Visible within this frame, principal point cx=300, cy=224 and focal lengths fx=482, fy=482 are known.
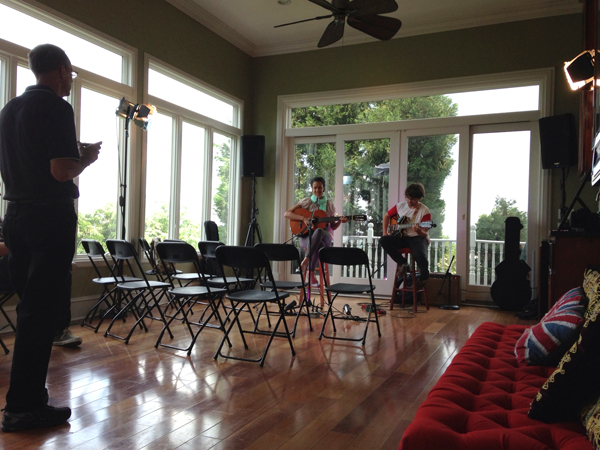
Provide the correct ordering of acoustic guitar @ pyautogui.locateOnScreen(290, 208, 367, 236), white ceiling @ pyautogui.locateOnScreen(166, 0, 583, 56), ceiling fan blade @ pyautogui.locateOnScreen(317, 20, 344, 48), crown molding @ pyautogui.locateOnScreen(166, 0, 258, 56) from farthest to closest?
crown molding @ pyautogui.locateOnScreen(166, 0, 258, 56) < white ceiling @ pyautogui.locateOnScreen(166, 0, 583, 56) < acoustic guitar @ pyautogui.locateOnScreen(290, 208, 367, 236) < ceiling fan blade @ pyautogui.locateOnScreen(317, 20, 344, 48)

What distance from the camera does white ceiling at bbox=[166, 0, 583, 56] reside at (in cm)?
610

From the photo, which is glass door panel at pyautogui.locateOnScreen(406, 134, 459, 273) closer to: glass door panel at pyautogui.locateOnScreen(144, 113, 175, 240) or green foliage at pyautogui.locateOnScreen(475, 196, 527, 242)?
green foliage at pyautogui.locateOnScreen(475, 196, 527, 242)

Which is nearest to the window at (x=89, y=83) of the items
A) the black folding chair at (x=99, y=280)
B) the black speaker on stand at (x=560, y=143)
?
the black folding chair at (x=99, y=280)

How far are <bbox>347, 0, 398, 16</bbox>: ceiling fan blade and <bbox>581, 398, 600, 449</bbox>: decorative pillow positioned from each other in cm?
355

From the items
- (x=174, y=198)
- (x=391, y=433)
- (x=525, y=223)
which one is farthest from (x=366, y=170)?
(x=391, y=433)

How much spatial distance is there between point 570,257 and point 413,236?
7.60 feet

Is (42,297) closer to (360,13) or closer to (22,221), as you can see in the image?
(22,221)

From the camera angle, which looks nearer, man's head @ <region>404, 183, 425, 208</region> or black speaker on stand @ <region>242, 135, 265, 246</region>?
man's head @ <region>404, 183, 425, 208</region>

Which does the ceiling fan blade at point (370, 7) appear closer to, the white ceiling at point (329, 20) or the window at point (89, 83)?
the white ceiling at point (329, 20)

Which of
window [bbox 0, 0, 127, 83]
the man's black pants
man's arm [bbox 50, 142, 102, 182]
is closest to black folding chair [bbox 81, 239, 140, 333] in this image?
window [bbox 0, 0, 127, 83]

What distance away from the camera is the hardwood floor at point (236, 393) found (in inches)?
83.0

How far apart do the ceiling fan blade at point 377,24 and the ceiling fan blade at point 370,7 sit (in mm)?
92

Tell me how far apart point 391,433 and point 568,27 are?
5.89 metres

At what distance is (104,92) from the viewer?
5207 millimetres
